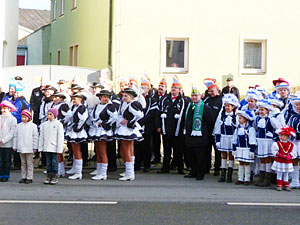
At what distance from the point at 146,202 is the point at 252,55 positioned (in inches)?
562

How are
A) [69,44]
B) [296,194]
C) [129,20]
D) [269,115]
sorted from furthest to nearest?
1. [69,44]
2. [129,20]
3. [269,115]
4. [296,194]

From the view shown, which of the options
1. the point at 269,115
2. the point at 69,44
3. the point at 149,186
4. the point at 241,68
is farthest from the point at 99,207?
the point at 69,44

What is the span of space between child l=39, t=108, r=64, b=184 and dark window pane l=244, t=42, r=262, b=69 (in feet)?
41.6

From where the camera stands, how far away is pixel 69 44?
2794 centimetres

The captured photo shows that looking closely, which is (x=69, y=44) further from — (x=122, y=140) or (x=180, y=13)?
(x=122, y=140)

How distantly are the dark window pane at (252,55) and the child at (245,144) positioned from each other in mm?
11114

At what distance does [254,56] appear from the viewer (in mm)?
22750

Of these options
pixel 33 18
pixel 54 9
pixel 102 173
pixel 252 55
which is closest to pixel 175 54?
pixel 252 55

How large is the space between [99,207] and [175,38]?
1382 cm

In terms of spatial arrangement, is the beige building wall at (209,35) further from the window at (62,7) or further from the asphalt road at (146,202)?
the asphalt road at (146,202)

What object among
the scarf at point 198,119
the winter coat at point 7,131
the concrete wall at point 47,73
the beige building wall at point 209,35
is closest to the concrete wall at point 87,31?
the beige building wall at point 209,35

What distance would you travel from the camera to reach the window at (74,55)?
26.6 metres

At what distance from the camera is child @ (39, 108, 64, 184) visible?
37.3 feet

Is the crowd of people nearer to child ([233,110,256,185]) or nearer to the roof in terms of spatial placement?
child ([233,110,256,185])
